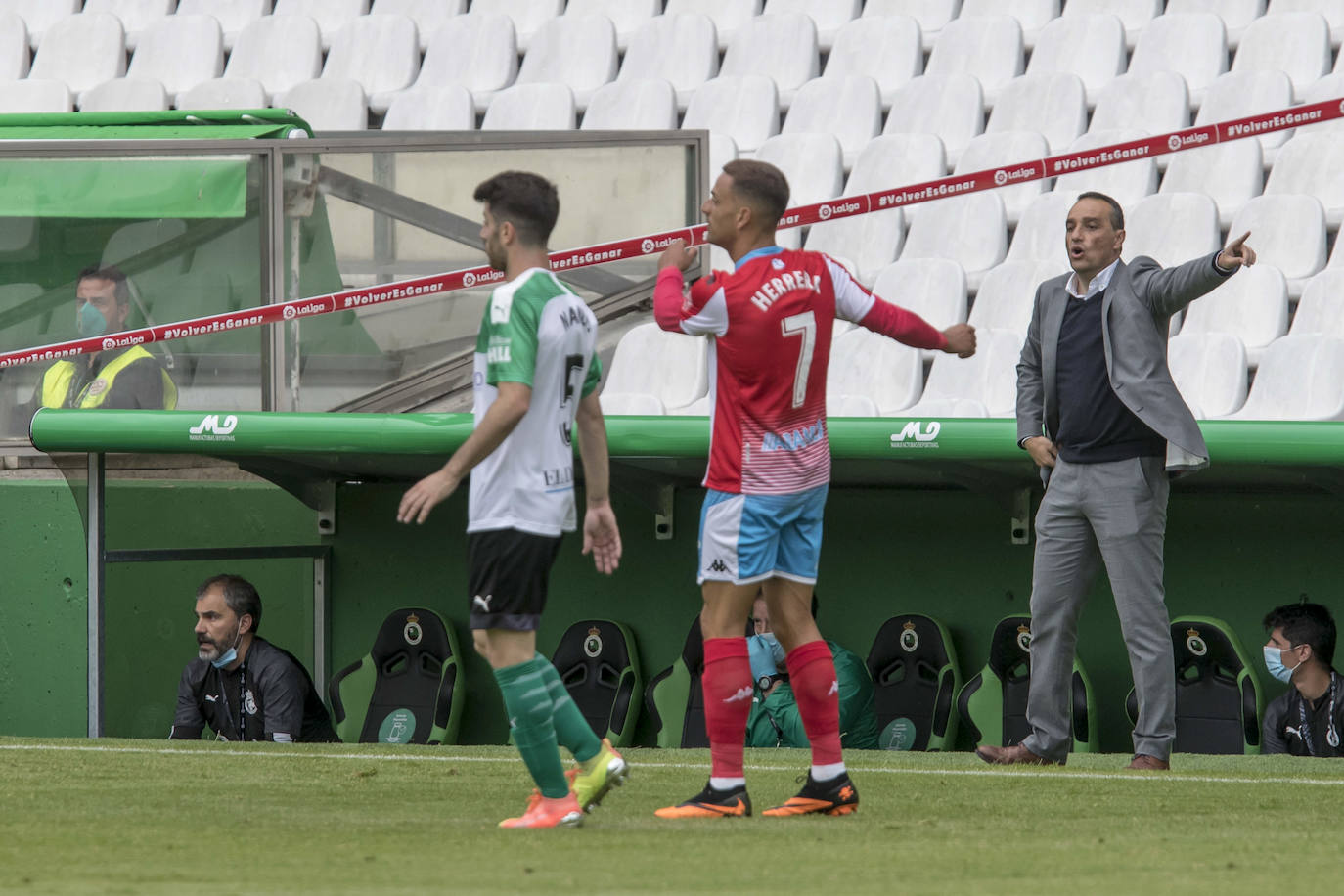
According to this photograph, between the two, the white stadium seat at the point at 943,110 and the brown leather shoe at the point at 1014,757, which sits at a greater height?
the white stadium seat at the point at 943,110

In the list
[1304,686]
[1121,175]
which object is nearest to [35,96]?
[1121,175]

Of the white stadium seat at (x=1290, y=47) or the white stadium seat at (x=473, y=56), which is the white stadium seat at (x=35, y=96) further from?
the white stadium seat at (x=1290, y=47)

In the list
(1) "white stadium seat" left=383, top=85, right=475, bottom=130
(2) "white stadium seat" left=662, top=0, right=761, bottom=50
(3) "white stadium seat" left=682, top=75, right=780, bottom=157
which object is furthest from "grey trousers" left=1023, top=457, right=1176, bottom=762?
(2) "white stadium seat" left=662, top=0, right=761, bottom=50

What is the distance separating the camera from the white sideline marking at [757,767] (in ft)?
16.5

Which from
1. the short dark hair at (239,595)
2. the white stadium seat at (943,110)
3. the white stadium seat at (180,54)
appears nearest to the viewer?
the short dark hair at (239,595)

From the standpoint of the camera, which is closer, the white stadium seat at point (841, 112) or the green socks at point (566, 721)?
the green socks at point (566, 721)

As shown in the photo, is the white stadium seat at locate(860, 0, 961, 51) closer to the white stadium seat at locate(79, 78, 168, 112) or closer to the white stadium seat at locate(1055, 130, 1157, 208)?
the white stadium seat at locate(1055, 130, 1157, 208)

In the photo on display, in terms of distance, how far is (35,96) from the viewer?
44.5 feet

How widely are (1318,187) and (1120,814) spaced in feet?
21.8

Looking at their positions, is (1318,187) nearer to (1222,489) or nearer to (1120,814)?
(1222,489)

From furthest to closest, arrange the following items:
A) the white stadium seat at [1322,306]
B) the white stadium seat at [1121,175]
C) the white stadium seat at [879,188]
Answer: the white stadium seat at [879,188], the white stadium seat at [1121,175], the white stadium seat at [1322,306]

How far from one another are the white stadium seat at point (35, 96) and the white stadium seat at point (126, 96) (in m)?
0.15

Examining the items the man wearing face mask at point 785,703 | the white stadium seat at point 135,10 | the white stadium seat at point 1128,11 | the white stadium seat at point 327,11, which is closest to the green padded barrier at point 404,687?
the man wearing face mask at point 785,703

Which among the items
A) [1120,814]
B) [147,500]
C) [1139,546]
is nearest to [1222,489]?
[1139,546]
